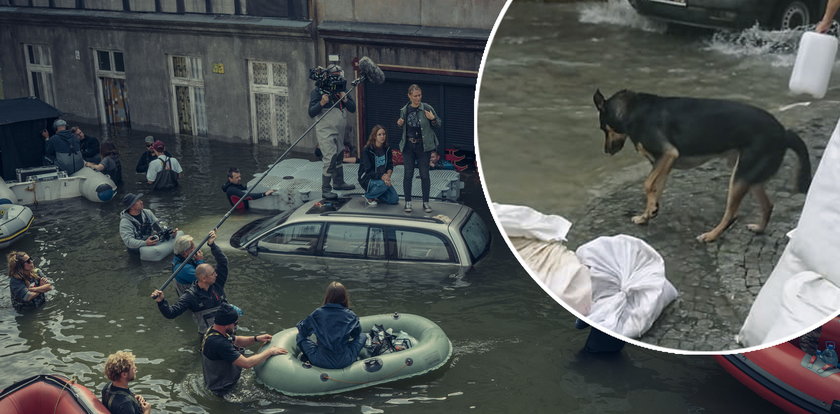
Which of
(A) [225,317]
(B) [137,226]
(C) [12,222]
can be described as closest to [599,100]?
(A) [225,317]

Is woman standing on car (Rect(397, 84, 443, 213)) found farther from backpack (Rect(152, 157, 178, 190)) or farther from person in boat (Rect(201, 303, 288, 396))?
backpack (Rect(152, 157, 178, 190))

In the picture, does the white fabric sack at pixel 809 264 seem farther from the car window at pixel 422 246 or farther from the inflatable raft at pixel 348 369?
the car window at pixel 422 246

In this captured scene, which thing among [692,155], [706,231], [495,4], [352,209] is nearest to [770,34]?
[692,155]

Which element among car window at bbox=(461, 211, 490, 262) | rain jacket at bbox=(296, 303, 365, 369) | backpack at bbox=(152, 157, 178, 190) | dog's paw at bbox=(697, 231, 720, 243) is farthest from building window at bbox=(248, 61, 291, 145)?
dog's paw at bbox=(697, 231, 720, 243)

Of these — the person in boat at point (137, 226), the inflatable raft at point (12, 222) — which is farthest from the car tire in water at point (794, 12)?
the inflatable raft at point (12, 222)

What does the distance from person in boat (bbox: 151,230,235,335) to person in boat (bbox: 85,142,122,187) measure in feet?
24.7

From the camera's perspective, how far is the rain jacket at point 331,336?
873 centimetres

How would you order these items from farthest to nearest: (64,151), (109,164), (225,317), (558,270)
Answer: (109,164)
(64,151)
(225,317)
(558,270)

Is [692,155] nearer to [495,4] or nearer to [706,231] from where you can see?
[706,231]

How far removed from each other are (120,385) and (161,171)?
878cm

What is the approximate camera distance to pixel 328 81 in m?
13.4

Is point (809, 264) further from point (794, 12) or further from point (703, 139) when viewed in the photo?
point (794, 12)

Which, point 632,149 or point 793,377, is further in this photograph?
point 793,377

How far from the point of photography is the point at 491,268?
12.1m
